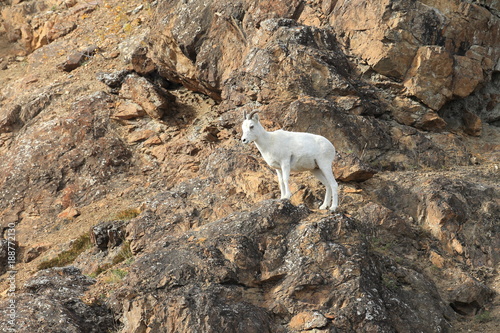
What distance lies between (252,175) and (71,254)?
6190mm

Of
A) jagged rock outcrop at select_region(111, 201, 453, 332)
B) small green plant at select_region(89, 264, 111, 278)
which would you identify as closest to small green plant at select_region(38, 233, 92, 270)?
small green plant at select_region(89, 264, 111, 278)

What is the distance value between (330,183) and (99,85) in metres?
14.5

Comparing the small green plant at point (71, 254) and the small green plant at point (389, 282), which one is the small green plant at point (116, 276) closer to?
the small green plant at point (71, 254)

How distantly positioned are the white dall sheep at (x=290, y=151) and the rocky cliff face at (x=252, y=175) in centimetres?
80

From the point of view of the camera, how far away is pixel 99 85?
26.0m

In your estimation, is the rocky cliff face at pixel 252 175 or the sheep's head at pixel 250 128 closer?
the rocky cliff face at pixel 252 175

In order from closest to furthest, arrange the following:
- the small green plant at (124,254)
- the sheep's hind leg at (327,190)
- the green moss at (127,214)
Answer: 1. the sheep's hind leg at (327,190)
2. the small green plant at (124,254)
3. the green moss at (127,214)

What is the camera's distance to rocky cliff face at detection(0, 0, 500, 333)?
12820 millimetres

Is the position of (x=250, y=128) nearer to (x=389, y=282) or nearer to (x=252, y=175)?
(x=252, y=175)

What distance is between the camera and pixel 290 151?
14.5 meters

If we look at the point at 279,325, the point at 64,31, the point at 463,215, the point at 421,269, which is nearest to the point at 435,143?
the point at 463,215

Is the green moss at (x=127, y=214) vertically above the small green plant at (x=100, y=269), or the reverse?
the small green plant at (x=100, y=269)

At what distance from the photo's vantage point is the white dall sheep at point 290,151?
47.4 feet

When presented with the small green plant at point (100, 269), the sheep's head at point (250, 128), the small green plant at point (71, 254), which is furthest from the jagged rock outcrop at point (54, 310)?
the sheep's head at point (250, 128)
